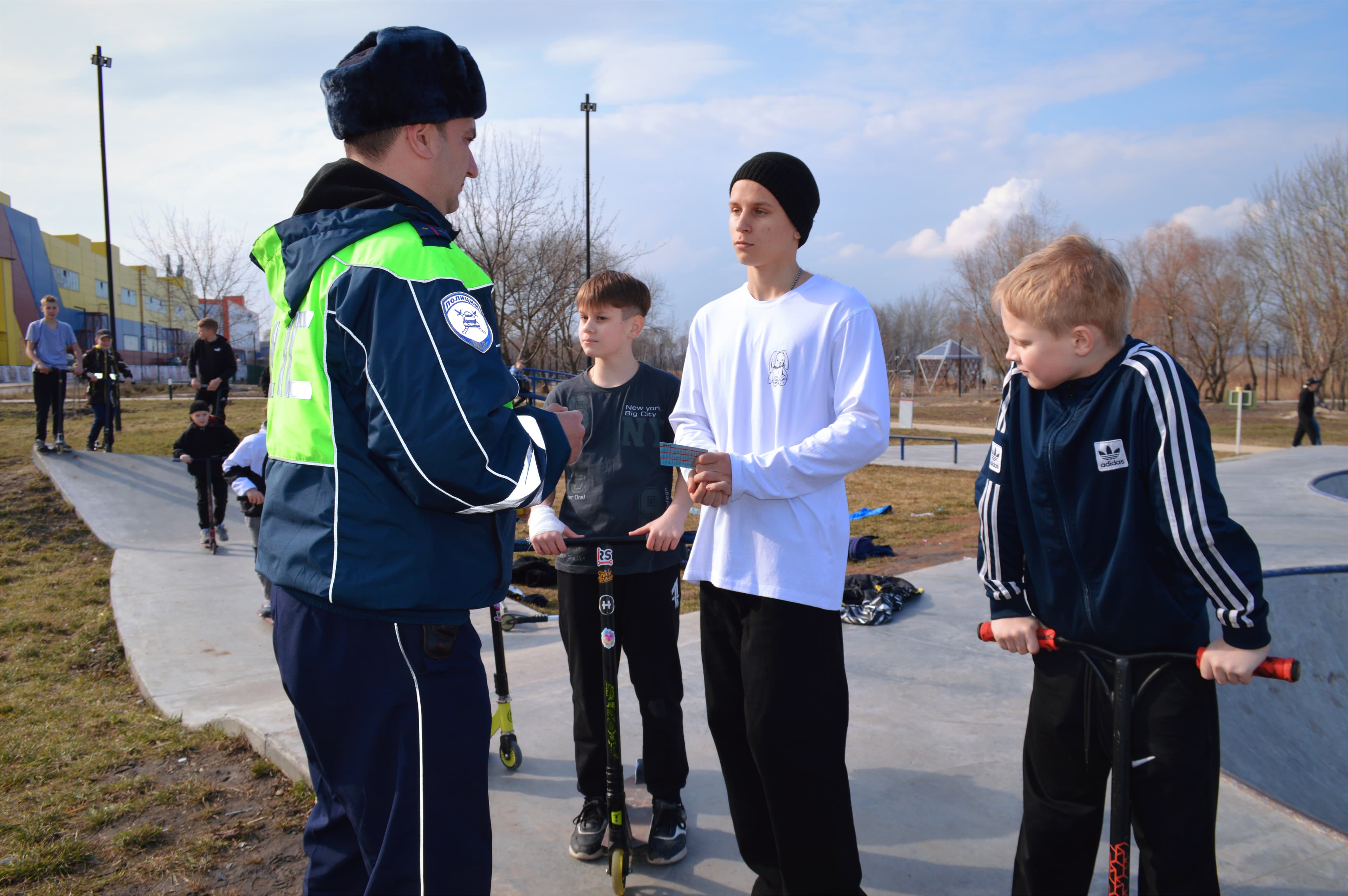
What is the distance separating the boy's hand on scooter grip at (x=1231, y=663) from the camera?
175cm

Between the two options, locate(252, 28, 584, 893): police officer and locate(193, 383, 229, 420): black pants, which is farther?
locate(193, 383, 229, 420): black pants

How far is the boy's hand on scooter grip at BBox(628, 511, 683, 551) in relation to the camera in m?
2.66

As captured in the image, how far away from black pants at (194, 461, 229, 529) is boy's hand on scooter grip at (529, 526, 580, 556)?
7.17 metres

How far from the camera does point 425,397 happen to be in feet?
4.96

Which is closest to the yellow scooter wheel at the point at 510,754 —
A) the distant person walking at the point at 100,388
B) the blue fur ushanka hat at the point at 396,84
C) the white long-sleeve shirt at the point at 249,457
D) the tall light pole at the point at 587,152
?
the blue fur ushanka hat at the point at 396,84

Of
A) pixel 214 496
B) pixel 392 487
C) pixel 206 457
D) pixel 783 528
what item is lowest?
pixel 214 496

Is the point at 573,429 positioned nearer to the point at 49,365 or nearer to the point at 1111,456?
the point at 1111,456

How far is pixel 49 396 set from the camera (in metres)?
11.8

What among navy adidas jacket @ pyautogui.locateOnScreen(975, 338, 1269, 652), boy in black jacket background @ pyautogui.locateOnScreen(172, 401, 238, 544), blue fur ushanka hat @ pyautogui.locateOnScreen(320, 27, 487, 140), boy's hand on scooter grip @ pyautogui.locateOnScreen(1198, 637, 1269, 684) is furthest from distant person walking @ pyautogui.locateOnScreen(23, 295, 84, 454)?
boy's hand on scooter grip @ pyautogui.locateOnScreen(1198, 637, 1269, 684)

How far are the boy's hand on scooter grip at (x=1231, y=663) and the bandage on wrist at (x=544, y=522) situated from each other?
1868 millimetres

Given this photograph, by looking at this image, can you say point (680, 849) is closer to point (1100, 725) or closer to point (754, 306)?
point (1100, 725)

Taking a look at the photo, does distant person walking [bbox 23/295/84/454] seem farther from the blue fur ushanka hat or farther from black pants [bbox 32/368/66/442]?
the blue fur ushanka hat

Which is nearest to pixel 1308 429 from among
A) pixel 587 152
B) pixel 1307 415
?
pixel 1307 415

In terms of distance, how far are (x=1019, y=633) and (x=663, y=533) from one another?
1090 mm
